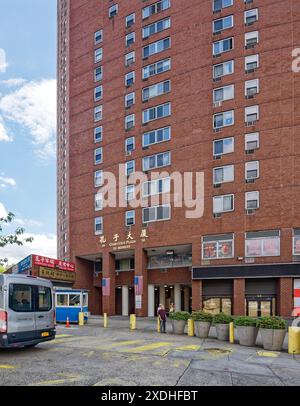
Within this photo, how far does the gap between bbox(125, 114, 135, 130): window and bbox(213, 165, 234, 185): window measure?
10.7 metres

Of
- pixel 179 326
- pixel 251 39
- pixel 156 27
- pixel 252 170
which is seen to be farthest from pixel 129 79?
pixel 179 326

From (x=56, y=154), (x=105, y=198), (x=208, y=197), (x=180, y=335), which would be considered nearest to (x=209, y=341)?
(x=180, y=335)

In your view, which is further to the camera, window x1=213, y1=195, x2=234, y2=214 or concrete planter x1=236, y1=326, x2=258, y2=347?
window x1=213, y1=195, x2=234, y2=214

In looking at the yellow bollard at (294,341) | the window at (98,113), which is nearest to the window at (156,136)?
the window at (98,113)

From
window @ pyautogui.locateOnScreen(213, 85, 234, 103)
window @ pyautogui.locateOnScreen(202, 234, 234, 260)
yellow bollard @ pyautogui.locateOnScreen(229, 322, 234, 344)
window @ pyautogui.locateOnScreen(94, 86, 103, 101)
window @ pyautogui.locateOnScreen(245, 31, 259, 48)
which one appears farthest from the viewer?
window @ pyautogui.locateOnScreen(94, 86, 103, 101)

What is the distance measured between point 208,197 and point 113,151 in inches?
476

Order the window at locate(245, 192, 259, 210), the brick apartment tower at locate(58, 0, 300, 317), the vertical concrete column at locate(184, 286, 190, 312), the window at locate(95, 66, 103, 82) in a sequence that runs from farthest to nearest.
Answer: the window at locate(95, 66, 103, 82) < the vertical concrete column at locate(184, 286, 190, 312) < the window at locate(245, 192, 259, 210) < the brick apartment tower at locate(58, 0, 300, 317)

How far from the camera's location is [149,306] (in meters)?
39.9

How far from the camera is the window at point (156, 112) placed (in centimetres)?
3850

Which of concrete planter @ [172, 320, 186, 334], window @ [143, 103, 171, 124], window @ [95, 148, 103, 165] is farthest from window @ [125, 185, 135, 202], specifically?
concrete planter @ [172, 320, 186, 334]

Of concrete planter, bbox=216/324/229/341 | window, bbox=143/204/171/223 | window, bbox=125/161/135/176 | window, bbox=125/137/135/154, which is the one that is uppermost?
window, bbox=125/137/135/154

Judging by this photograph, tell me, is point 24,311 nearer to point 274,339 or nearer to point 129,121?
point 274,339

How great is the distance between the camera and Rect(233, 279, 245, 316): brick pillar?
107ft

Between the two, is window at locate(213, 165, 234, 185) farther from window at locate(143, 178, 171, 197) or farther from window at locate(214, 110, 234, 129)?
window at locate(143, 178, 171, 197)
